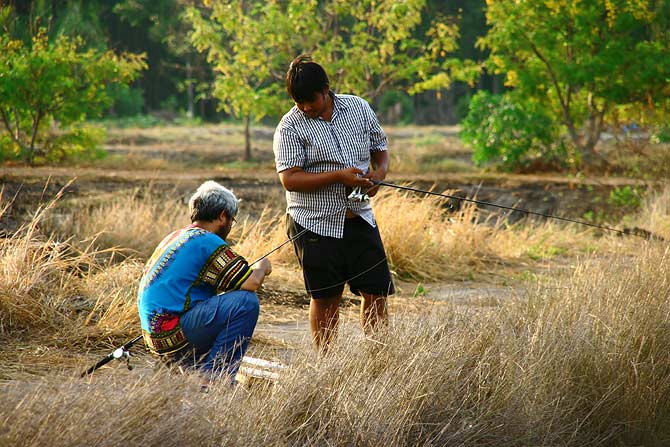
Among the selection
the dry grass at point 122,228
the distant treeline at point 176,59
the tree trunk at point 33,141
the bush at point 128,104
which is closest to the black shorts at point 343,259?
the dry grass at point 122,228

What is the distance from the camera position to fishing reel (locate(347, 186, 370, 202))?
16.8ft

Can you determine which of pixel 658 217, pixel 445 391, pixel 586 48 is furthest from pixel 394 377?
pixel 586 48

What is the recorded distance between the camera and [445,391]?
16.1ft

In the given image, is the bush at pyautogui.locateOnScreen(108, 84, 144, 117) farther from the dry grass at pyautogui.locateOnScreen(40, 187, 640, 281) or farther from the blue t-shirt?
the blue t-shirt

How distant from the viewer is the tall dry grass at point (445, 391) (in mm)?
3996

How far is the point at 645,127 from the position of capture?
20516 millimetres

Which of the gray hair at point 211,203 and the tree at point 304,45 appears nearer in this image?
the gray hair at point 211,203

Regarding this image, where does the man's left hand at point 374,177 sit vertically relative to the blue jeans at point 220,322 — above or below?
above

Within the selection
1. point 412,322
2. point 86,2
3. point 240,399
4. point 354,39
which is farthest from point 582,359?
point 86,2

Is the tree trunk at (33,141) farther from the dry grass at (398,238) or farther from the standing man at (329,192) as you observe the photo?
the standing man at (329,192)

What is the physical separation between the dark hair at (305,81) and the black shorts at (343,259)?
684 mm

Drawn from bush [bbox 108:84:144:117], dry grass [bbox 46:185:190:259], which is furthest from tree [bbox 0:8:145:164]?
bush [bbox 108:84:144:117]

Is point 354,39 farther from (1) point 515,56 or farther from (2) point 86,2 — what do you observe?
(2) point 86,2

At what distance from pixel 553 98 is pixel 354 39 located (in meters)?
4.87
